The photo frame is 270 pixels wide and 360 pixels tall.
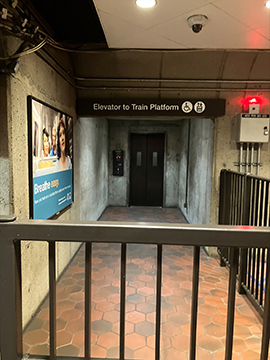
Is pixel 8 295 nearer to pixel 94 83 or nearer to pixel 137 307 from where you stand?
pixel 137 307

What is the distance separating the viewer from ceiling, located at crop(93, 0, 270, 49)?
220cm

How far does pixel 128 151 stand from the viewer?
25.5 feet

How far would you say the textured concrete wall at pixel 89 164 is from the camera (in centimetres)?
421

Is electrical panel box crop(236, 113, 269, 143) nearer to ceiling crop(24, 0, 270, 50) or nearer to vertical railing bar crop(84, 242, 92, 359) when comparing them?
ceiling crop(24, 0, 270, 50)

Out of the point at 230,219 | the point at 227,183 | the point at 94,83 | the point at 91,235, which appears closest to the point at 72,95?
the point at 94,83

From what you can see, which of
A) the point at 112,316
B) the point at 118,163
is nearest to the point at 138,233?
the point at 112,316

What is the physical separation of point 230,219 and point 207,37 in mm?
2390

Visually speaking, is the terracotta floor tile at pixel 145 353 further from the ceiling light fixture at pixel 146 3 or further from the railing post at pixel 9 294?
the ceiling light fixture at pixel 146 3

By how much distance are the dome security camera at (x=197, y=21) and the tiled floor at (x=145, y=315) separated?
288 centimetres

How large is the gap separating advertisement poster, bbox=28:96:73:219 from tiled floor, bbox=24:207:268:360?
1.02 metres

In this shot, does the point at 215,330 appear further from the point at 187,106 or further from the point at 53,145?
the point at 187,106

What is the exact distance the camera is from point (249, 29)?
262 cm

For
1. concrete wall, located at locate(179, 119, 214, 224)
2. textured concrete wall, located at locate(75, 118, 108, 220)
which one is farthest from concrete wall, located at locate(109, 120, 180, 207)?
textured concrete wall, located at locate(75, 118, 108, 220)

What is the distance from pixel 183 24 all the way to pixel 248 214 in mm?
2202
